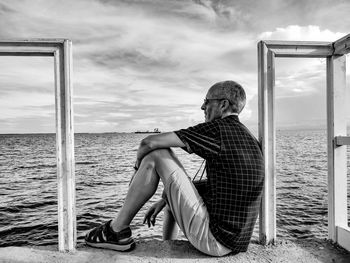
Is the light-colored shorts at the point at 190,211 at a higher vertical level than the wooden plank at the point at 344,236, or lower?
higher

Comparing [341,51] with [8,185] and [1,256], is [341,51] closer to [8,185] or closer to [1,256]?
[1,256]

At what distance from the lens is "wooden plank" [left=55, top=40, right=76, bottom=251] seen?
241 cm

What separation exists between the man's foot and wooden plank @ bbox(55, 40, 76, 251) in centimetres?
29

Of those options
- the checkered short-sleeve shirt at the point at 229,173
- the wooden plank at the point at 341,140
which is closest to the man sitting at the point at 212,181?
the checkered short-sleeve shirt at the point at 229,173

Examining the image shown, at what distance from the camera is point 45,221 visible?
359 inches

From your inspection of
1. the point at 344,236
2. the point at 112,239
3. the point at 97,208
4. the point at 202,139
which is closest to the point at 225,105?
the point at 202,139

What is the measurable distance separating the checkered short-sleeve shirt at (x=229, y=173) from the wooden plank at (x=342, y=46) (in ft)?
3.59

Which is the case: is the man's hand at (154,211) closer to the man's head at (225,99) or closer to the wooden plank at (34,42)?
the man's head at (225,99)

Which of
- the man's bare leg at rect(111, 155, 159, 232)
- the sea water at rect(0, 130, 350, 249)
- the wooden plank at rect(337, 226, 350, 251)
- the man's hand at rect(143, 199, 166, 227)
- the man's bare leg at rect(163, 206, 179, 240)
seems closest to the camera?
the man's bare leg at rect(111, 155, 159, 232)

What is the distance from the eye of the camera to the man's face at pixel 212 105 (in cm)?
245

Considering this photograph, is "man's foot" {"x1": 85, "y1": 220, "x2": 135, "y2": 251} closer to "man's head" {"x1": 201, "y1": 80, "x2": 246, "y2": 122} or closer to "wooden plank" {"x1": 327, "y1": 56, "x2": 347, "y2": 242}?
"man's head" {"x1": 201, "y1": 80, "x2": 246, "y2": 122}

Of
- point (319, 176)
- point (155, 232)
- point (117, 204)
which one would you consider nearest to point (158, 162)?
point (155, 232)

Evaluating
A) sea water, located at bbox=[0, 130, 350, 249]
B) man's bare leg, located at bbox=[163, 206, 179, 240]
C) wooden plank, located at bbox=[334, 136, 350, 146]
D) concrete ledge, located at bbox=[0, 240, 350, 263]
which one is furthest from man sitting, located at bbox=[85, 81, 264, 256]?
sea water, located at bbox=[0, 130, 350, 249]

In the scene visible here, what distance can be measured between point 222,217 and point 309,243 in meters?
1.01
